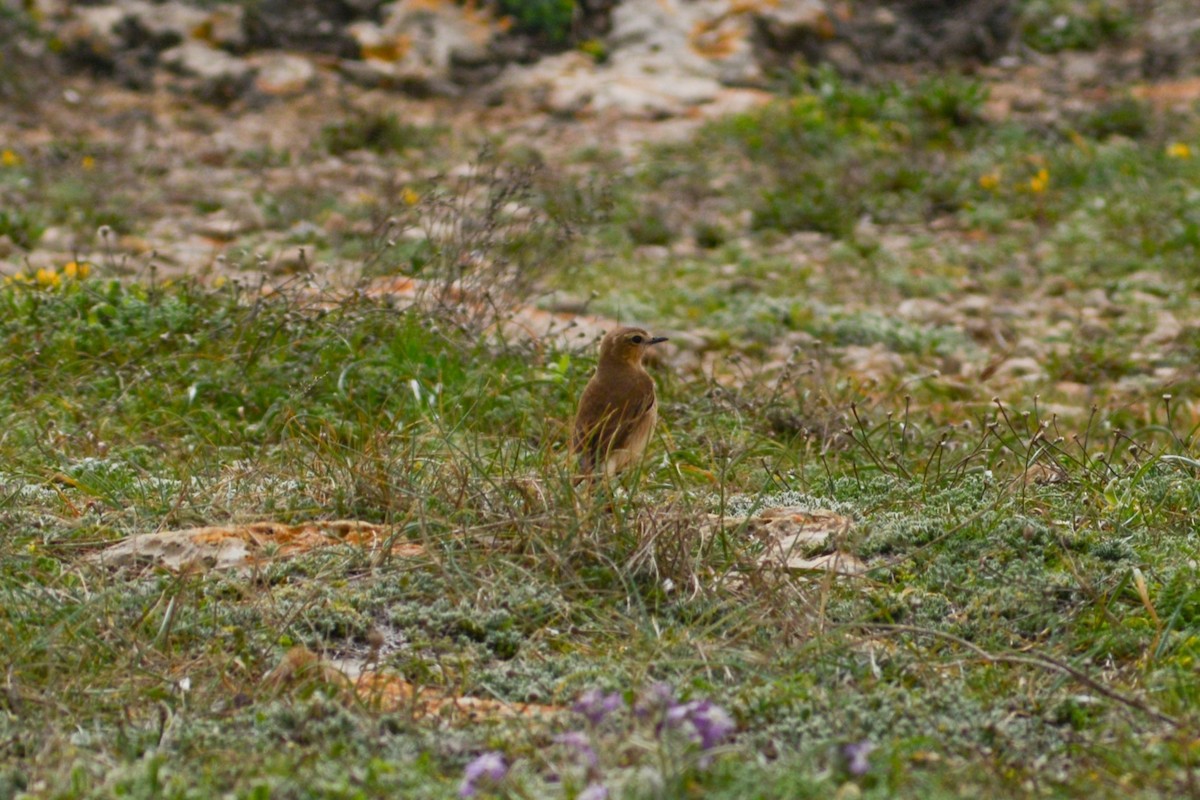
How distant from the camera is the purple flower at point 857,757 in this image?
2.86 m

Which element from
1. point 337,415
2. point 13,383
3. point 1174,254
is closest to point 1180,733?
point 337,415

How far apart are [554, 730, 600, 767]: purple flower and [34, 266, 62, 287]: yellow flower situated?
4.34m

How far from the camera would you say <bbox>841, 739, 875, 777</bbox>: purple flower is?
2.86 metres

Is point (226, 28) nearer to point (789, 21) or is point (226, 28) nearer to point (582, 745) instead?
point (789, 21)

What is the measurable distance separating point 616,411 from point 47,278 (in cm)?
312

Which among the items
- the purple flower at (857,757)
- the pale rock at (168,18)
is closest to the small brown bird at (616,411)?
the purple flower at (857,757)

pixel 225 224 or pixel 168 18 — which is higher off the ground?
pixel 168 18

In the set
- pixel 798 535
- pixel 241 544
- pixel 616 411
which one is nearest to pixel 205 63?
pixel 616 411

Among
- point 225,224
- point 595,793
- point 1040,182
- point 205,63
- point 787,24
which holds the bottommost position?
point 225,224

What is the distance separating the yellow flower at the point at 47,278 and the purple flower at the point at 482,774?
4335 mm

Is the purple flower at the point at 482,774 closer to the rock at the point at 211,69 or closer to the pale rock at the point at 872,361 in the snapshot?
the pale rock at the point at 872,361

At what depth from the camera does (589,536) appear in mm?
3965

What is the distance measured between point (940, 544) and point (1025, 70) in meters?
8.90

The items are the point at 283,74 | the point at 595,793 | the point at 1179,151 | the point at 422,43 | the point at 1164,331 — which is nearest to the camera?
the point at 595,793
